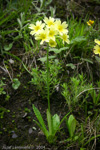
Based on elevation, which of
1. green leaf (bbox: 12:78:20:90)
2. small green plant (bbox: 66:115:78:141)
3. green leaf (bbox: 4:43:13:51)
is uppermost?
green leaf (bbox: 4:43:13:51)

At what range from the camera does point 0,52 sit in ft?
6.73

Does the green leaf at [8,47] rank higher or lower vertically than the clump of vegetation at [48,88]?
higher

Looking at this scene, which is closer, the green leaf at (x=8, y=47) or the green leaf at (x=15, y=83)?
the green leaf at (x=15, y=83)

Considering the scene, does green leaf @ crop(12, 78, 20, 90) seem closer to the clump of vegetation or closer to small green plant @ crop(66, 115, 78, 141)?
the clump of vegetation

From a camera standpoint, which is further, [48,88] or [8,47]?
[8,47]

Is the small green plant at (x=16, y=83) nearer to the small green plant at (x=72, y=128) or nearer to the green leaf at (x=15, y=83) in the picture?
the green leaf at (x=15, y=83)

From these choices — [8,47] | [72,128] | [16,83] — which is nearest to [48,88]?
[72,128]

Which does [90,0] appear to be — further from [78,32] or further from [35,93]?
[35,93]

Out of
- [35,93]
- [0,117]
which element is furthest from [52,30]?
[0,117]

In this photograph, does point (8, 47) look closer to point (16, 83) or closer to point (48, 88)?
point (16, 83)

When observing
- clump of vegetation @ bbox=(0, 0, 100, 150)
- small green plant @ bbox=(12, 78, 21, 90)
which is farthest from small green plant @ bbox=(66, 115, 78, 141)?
small green plant @ bbox=(12, 78, 21, 90)

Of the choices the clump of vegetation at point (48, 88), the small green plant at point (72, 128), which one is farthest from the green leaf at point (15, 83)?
the small green plant at point (72, 128)

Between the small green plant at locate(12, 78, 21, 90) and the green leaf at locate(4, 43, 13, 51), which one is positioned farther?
the green leaf at locate(4, 43, 13, 51)

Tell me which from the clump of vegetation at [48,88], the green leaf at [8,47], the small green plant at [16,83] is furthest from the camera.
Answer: the green leaf at [8,47]
